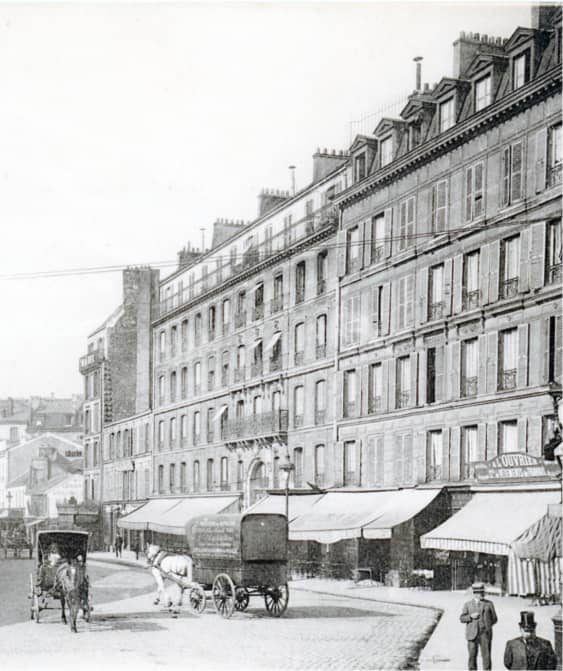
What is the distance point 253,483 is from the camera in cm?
4059

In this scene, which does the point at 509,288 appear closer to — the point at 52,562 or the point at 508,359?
the point at 508,359

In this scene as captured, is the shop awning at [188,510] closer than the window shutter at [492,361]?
No

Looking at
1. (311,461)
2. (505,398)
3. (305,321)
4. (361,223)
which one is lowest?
(311,461)

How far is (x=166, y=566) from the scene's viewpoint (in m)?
22.7

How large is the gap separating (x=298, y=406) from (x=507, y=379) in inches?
496

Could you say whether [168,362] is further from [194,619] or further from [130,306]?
[194,619]

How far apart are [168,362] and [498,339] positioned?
2137 cm

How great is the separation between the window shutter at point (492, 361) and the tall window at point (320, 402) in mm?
9945

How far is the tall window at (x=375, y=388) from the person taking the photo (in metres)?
32.2

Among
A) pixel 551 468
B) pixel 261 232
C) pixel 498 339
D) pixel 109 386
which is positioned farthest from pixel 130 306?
pixel 551 468

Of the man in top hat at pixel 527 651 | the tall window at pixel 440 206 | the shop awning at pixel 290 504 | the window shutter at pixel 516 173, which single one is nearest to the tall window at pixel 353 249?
the tall window at pixel 440 206

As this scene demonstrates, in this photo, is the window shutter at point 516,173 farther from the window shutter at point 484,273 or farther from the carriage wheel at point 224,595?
the carriage wheel at point 224,595

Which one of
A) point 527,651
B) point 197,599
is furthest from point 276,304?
point 527,651

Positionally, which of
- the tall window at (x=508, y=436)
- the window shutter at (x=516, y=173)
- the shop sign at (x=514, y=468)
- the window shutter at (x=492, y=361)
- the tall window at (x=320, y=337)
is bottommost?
the shop sign at (x=514, y=468)
